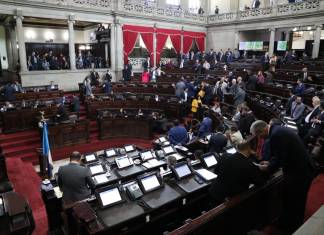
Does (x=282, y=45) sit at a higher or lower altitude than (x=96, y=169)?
higher

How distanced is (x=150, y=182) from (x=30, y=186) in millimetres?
4336

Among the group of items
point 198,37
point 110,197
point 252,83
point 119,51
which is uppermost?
point 198,37

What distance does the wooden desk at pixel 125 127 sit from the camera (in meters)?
10.8

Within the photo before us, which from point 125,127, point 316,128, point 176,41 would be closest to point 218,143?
point 316,128

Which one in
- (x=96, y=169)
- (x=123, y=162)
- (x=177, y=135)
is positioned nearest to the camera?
(x=96, y=169)

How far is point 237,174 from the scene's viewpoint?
9.57 feet

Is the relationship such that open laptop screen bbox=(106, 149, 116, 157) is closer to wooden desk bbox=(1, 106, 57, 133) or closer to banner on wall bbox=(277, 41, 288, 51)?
wooden desk bbox=(1, 106, 57, 133)

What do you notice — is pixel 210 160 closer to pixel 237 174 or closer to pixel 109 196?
pixel 237 174

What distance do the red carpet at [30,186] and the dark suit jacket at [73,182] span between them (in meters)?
1.24

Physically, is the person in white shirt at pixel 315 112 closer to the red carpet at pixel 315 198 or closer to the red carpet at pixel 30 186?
the red carpet at pixel 315 198

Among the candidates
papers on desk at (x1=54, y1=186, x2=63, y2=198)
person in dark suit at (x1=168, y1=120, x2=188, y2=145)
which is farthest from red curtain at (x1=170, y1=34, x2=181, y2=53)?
papers on desk at (x1=54, y1=186, x2=63, y2=198)

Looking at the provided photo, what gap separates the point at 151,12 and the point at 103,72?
559cm

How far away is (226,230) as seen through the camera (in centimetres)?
286

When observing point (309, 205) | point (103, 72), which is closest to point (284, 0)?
point (103, 72)
